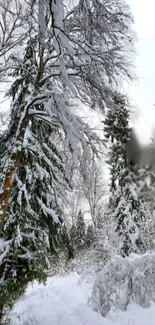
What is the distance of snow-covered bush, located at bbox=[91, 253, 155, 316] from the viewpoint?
258 inches

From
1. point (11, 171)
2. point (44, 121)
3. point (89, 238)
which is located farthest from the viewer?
point (89, 238)

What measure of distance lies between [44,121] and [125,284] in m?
4.37

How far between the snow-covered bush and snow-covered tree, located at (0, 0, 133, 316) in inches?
69.9

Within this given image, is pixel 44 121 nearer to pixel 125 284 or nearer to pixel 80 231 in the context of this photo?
pixel 125 284

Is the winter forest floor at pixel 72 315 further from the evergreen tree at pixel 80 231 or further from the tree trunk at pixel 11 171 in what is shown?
the evergreen tree at pixel 80 231

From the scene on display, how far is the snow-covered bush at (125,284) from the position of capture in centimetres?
655

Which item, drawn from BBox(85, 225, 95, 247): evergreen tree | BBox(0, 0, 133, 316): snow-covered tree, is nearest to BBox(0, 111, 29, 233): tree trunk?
BBox(0, 0, 133, 316): snow-covered tree

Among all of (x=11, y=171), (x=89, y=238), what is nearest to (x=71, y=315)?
(x=11, y=171)

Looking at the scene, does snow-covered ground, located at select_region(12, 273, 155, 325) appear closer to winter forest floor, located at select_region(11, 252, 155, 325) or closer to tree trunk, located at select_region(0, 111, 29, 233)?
winter forest floor, located at select_region(11, 252, 155, 325)

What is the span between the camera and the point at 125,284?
6.56m

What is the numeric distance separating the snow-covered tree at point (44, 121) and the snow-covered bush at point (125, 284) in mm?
1776

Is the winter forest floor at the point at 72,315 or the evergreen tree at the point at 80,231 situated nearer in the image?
the winter forest floor at the point at 72,315

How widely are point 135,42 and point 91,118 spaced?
1821 mm

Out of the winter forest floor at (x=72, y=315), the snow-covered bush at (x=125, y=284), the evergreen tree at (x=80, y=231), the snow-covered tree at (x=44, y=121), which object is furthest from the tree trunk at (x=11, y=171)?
the evergreen tree at (x=80, y=231)
